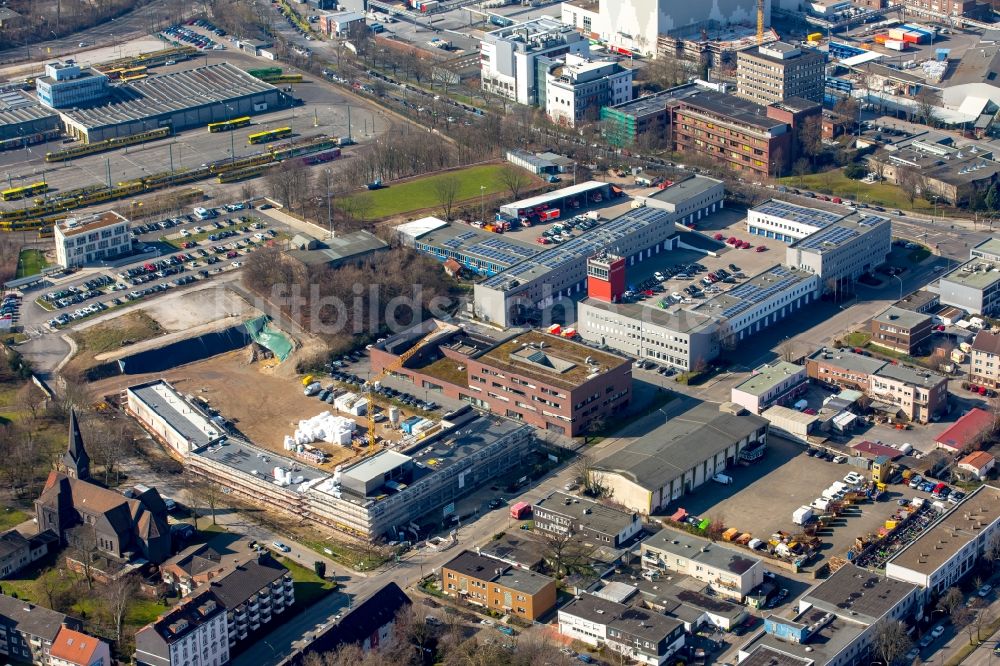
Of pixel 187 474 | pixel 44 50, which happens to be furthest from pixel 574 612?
pixel 44 50

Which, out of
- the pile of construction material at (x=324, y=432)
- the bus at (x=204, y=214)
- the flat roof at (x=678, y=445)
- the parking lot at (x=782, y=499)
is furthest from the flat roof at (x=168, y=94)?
the parking lot at (x=782, y=499)

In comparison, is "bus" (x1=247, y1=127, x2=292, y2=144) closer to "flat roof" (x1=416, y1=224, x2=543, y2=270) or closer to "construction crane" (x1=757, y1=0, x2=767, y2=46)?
"flat roof" (x1=416, y1=224, x2=543, y2=270)

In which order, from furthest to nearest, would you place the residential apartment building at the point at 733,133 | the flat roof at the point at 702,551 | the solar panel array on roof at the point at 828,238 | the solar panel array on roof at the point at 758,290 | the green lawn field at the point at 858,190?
the residential apartment building at the point at 733,133 → the green lawn field at the point at 858,190 → the solar panel array on roof at the point at 828,238 → the solar panel array on roof at the point at 758,290 → the flat roof at the point at 702,551

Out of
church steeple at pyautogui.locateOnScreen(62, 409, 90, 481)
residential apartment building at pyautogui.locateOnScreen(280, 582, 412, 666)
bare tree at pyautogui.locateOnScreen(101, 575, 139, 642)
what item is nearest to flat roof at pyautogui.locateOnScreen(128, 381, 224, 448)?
church steeple at pyautogui.locateOnScreen(62, 409, 90, 481)

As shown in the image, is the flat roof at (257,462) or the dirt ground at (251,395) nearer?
the flat roof at (257,462)

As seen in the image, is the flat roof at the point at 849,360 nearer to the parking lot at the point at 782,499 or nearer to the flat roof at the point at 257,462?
the parking lot at the point at 782,499
